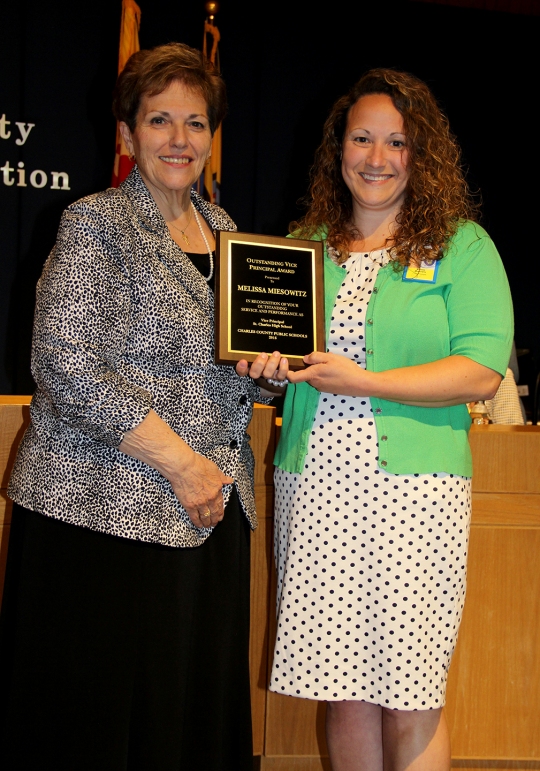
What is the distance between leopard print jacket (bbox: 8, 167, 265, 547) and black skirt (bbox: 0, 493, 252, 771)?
0.07 meters

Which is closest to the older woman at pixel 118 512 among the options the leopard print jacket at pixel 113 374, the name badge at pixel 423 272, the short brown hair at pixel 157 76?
the leopard print jacket at pixel 113 374

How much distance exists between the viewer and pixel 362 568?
1883mm

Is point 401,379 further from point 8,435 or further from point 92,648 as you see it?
point 8,435

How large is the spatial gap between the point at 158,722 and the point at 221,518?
1.46 ft

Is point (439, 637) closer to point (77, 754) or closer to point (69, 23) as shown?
point (77, 754)

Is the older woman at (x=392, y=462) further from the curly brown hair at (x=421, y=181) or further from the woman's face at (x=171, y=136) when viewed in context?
the woman's face at (x=171, y=136)

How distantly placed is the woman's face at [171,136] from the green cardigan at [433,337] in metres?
0.52

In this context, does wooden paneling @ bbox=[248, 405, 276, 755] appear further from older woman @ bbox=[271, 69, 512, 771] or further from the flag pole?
the flag pole

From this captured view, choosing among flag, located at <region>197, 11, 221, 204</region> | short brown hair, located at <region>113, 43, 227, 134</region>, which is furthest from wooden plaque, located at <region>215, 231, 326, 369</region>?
flag, located at <region>197, 11, 221, 204</region>

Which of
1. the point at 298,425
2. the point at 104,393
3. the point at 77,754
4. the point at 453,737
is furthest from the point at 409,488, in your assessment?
the point at 453,737

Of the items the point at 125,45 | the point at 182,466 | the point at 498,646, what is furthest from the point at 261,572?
the point at 125,45

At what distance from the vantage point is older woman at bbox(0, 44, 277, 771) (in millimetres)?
1681

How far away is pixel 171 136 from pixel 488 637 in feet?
5.51

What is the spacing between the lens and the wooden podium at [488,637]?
8.02 ft
